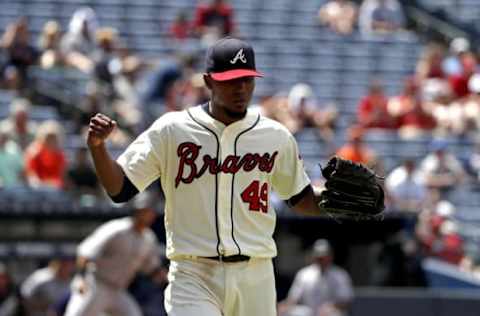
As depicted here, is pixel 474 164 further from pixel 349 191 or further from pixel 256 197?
pixel 256 197

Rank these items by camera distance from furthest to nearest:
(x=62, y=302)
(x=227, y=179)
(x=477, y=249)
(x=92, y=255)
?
(x=477, y=249), (x=62, y=302), (x=92, y=255), (x=227, y=179)

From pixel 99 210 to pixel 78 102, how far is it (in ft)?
7.74

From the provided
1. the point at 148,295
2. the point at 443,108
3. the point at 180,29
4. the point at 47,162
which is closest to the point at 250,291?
the point at 148,295

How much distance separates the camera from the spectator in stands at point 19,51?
49.3 ft

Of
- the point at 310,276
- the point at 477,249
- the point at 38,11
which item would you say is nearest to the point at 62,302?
the point at 310,276

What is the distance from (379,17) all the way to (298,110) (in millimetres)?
3306

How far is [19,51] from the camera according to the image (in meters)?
15.1

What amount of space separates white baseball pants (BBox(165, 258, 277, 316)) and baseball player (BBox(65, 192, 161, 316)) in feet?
15.2

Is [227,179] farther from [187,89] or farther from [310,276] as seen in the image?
[187,89]

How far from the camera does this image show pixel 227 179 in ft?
19.7

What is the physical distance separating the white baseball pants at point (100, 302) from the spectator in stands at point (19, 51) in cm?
468

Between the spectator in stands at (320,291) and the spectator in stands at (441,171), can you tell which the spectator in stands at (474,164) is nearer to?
the spectator in stands at (441,171)

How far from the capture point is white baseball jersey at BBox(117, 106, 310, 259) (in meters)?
5.95

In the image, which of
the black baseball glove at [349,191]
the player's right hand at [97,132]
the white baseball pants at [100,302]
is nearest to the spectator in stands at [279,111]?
the white baseball pants at [100,302]
